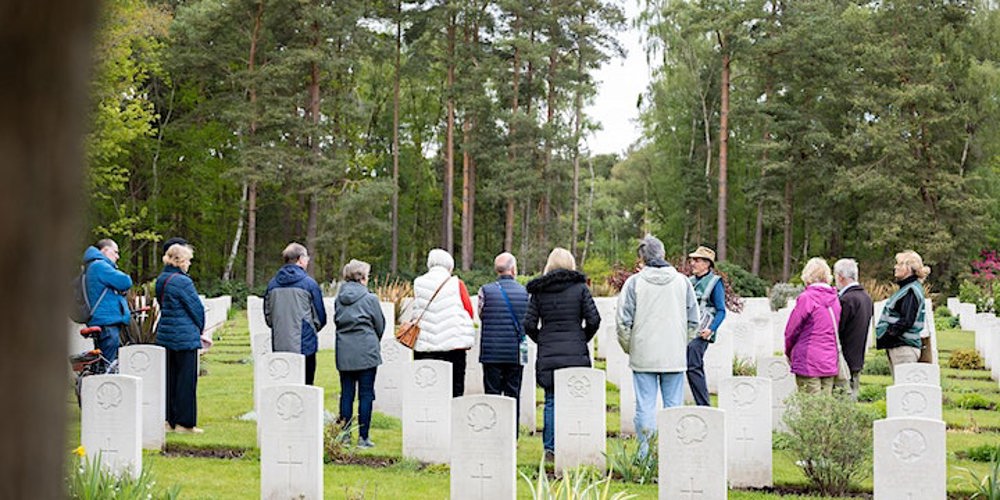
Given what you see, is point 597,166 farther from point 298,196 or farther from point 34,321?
point 34,321

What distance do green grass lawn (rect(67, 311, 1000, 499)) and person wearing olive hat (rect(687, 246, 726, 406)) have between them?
3.16 feet

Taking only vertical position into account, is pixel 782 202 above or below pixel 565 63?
below

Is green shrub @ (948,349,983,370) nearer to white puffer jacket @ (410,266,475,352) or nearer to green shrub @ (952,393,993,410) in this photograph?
green shrub @ (952,393,993,410)

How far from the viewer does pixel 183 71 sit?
134ft

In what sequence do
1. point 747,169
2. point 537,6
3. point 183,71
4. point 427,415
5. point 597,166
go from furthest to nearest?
point 597,166 → point 747,169 → point 537,6 → point 183,71 → point 427,415

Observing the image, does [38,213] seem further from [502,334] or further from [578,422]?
[502,334]

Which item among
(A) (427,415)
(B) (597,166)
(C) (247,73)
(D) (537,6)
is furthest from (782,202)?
(A) (427,415)

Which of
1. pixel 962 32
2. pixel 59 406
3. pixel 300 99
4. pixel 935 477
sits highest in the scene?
pixel 962 32

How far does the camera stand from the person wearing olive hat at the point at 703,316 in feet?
33.6

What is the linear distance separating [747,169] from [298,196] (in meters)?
23.0

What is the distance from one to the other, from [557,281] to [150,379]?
12.2 ft

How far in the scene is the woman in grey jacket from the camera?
9938mm

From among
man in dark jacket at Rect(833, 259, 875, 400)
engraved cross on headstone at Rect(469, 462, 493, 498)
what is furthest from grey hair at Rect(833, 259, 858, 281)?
engraved cross on headstone at Rect(469, 462, 493, 498)

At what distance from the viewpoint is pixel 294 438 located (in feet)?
24.4
